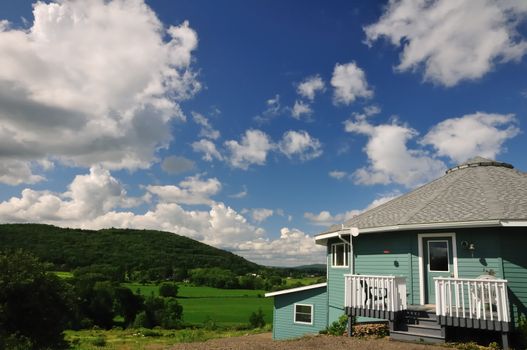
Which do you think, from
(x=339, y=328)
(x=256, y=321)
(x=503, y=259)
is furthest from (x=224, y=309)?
(x=503, y=259)

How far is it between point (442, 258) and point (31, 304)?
19010 millimetres

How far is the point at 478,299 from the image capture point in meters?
10.5

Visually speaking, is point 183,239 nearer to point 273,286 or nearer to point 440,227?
point 273,286

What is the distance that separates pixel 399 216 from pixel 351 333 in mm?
4727

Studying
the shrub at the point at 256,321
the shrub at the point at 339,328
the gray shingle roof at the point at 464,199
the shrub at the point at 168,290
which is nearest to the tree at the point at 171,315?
the shrub at the point at 168,290

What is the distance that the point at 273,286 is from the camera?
82.1 meters

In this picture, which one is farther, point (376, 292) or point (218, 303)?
point (218, 303)

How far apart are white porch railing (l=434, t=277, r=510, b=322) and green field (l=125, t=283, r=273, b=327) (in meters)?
41.8

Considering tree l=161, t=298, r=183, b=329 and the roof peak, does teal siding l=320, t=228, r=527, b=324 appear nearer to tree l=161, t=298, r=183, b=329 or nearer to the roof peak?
the roof peak

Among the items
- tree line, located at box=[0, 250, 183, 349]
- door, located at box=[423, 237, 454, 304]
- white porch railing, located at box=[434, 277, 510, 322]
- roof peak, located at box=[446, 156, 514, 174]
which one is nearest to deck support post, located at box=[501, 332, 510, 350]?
white porch railing, located at box=[434, 277, 510, 322]

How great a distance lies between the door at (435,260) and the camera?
13336 millimetres

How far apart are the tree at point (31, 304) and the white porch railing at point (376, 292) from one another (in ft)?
50.3

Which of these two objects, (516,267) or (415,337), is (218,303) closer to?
(415,337)

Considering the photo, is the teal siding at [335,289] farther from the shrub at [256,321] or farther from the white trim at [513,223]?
the shrub at [256,321]
